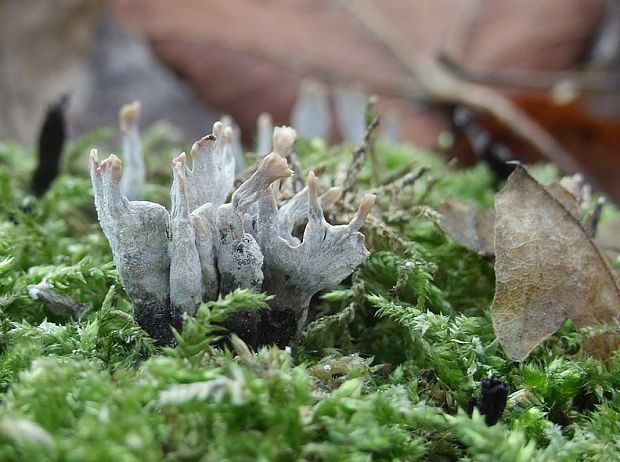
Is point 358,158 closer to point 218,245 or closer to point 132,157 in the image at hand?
point 218,245

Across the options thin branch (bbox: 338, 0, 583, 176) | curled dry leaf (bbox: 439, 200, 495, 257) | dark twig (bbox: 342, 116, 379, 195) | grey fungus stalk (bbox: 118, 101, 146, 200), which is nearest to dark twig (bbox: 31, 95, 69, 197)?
grey fungus stalk (bbox: 118, 101, 146, 200)

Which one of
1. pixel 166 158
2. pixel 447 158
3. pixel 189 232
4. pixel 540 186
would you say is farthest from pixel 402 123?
pixel 189 232

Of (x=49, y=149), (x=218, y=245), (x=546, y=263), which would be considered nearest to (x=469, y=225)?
(x=546, y=263)

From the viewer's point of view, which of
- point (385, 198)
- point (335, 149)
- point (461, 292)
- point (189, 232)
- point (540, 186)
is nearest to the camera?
point (189, 232)

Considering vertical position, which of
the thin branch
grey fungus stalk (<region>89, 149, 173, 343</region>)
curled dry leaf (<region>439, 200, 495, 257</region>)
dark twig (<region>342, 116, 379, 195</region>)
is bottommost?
grey fungus stalk (<region>89, 149, 173, 343</region>)

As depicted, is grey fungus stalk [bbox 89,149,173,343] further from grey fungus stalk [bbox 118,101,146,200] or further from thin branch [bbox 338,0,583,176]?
thin branch [bbox 338,0,583,176]

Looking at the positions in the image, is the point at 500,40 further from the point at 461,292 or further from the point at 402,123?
the point at 461,292
